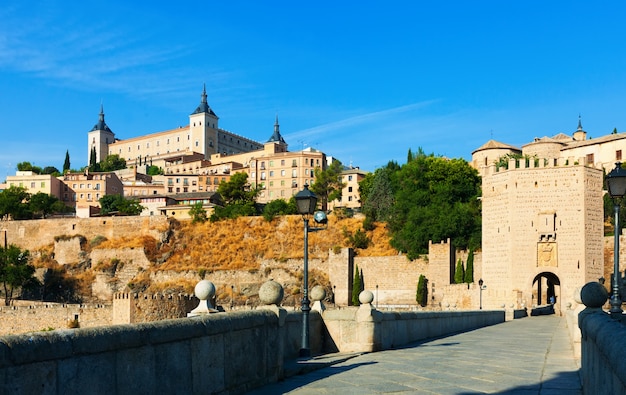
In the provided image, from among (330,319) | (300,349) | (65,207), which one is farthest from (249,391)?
(65,207)

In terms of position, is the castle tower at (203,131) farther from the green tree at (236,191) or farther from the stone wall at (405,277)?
the stone wall at (405,277)

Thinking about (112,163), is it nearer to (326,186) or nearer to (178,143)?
(178,143)

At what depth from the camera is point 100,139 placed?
160875 millimetres

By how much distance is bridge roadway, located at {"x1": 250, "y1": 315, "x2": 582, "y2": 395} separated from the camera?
8672mm

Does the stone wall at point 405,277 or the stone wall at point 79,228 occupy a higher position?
the stone wall at point 79,228

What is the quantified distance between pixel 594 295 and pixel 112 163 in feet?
471

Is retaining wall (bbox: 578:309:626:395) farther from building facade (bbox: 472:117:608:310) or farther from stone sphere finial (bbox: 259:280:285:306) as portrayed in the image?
building facade (bbox: 472:117:608:310)

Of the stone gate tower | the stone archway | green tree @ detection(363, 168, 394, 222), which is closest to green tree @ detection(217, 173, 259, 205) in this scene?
green tree @ detection(363, 168, 394, 222)

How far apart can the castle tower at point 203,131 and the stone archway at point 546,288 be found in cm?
9432

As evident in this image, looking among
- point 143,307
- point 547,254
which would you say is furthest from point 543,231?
point 143,307

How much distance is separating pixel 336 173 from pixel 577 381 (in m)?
86.3

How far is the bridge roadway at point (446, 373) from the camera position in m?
8.67

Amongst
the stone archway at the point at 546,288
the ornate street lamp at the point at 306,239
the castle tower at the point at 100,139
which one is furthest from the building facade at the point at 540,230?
the castle tower at the point at 100,139

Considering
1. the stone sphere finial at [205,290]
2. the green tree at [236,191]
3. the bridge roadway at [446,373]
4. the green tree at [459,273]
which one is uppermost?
the green tree at [236,191]
